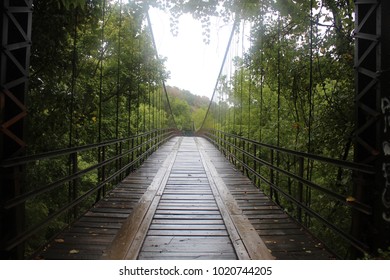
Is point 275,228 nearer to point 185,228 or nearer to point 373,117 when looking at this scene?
point 185,228

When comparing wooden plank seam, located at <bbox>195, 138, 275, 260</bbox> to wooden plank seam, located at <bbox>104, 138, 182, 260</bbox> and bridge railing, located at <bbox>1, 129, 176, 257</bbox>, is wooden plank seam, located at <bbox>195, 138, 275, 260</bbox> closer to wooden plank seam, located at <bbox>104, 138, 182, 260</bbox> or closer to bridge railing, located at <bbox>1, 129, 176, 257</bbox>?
wooden plank seam, located at <bbox>104, 138, 182, 260</bbox>

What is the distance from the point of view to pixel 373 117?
274cm

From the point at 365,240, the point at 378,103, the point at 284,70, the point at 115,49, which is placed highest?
the point at 115,49

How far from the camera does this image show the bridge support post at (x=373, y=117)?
2629 millimetres

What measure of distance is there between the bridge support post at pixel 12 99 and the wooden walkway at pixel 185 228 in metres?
0.58

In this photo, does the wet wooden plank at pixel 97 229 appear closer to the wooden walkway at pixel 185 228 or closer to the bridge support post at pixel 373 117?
the wooden walkway at pixel 185 228

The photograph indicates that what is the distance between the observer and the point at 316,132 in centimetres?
591

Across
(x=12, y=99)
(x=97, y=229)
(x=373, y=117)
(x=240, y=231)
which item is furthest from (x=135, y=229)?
(x=373, y=117)

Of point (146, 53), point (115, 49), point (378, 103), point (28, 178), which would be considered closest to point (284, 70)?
point (378, 103)

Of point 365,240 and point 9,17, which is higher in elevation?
point 9,17

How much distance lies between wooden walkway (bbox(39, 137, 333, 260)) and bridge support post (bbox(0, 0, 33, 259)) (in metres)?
0.58

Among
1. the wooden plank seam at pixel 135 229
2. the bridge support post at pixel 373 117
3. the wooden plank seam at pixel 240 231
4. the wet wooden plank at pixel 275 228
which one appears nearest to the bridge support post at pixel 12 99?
the wooden plank seam at pixel 135 229

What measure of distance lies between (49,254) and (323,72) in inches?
227

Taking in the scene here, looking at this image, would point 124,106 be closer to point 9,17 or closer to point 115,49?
point 115,49
